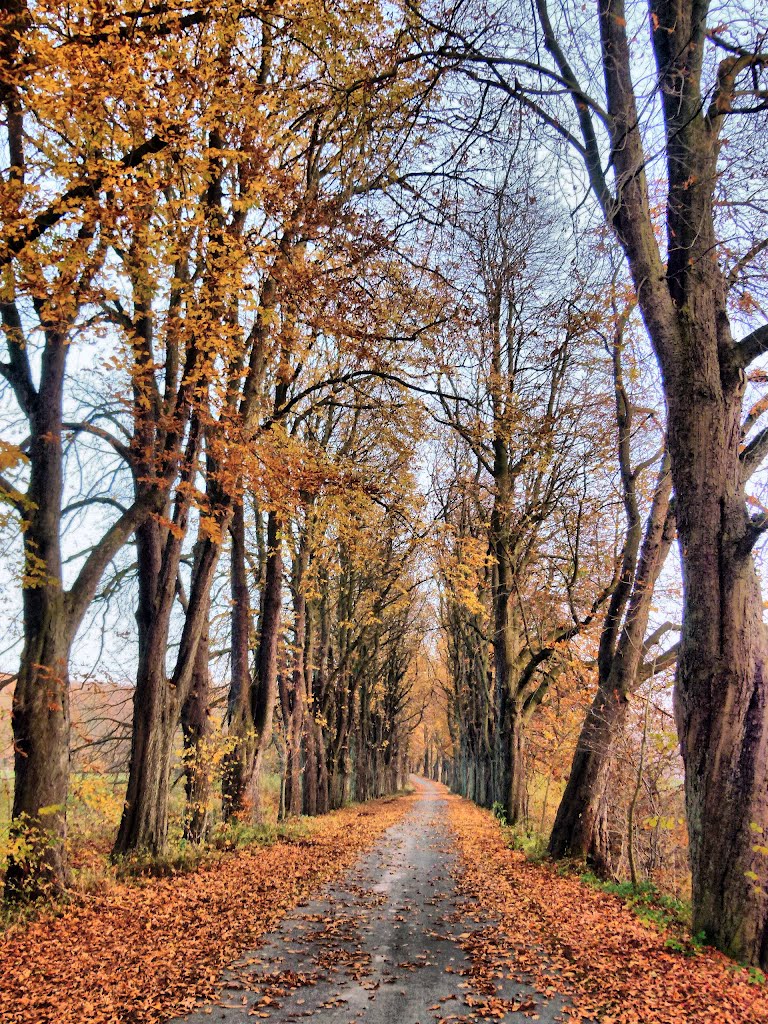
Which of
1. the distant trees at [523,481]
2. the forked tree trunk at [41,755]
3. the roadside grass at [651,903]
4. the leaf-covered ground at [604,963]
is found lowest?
the roadside grass at [651,903]

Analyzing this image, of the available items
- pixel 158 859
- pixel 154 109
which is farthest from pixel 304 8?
pixel 158 859

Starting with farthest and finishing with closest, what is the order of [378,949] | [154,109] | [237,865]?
[237,865]
[154,109]
[378,949]

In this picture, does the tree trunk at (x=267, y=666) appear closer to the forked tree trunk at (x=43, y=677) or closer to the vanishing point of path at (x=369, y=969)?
the vanishing point of path at (x=369, y=969)

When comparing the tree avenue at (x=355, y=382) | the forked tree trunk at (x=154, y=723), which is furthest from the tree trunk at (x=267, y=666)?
the forked tree trunk at (x=154, y=723)

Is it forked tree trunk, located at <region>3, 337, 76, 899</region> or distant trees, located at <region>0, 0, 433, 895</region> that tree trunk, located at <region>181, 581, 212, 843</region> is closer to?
distant trees, located at <region>0, 0, 433, 895</region>

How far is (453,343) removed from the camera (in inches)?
432

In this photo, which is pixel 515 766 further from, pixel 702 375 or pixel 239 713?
pixel 702 375

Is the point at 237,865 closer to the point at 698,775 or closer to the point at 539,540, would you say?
the point at 698,775

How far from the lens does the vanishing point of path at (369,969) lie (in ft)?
13.8

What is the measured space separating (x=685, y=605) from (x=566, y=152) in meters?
4.50

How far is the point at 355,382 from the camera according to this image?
13.5m

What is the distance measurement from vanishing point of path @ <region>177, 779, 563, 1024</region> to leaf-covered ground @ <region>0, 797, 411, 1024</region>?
0.84ft

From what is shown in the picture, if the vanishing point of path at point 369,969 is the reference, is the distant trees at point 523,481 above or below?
above

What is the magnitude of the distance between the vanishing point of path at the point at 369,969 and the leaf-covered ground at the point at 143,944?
0.84ft
